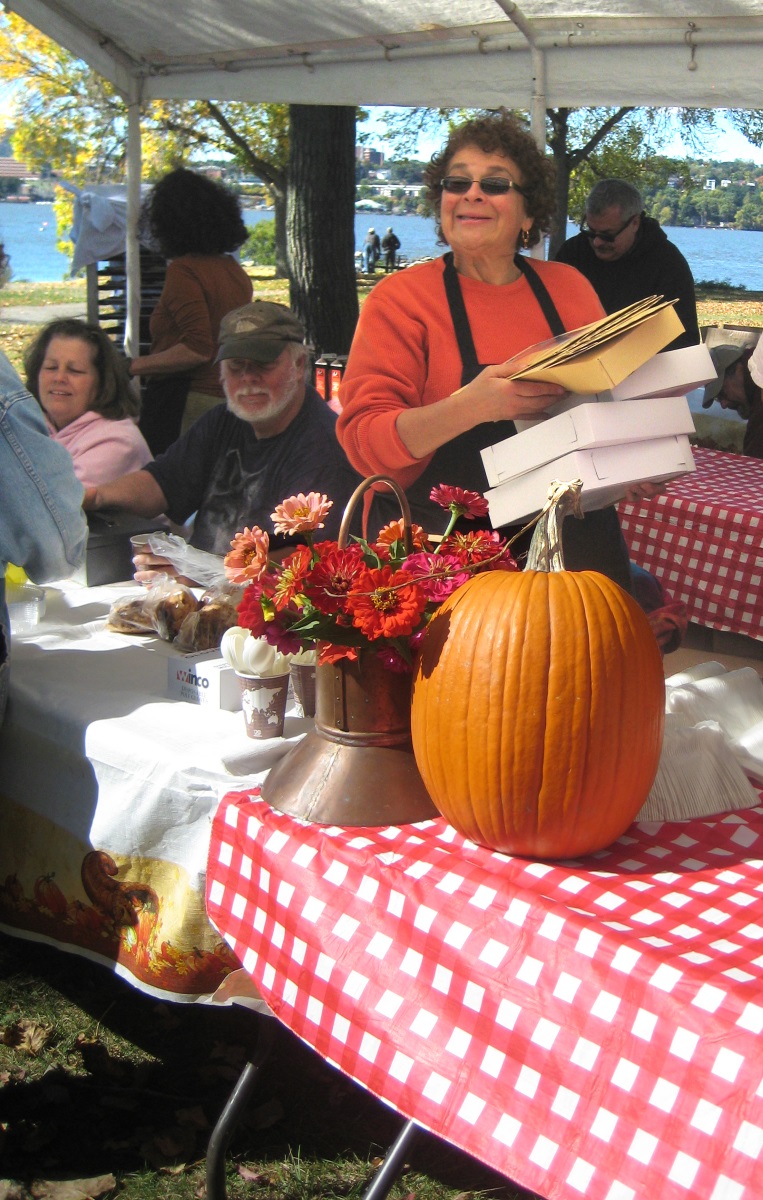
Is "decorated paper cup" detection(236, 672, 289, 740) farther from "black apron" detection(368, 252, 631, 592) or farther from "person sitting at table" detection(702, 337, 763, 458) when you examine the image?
"person sitting at table" detection(702, 337, 763, 458)

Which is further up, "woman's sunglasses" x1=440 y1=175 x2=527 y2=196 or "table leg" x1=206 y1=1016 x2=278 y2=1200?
"woman's sunglasses" x1=440 y1=175 x2=527 y2=196

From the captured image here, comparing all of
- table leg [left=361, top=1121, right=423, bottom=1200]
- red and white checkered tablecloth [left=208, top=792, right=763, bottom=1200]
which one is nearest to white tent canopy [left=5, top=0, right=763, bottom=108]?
red and white checkered tablecloth [left=208, top=792, right=763, bottom=1200]

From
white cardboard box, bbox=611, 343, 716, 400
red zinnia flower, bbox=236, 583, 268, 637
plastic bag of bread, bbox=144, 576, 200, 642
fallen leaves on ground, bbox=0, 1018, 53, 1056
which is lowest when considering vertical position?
fallen leaves on ground, bbox=0, 1018, 53, 1056

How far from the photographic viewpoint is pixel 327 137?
4.96m

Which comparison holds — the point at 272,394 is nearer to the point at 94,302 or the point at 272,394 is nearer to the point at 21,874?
the point at 21,874

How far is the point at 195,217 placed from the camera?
404 centimetres

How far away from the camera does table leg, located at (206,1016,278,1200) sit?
1564 mm

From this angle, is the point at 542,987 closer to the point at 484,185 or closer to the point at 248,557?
the point at 248,557

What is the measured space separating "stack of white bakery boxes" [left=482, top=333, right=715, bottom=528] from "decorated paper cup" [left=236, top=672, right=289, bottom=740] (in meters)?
0.41

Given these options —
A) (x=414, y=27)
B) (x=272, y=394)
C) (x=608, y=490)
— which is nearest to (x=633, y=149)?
(x=414, y=27)

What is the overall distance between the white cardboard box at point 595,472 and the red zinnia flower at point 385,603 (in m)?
0.46

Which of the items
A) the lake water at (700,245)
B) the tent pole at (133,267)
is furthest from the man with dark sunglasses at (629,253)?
the tent pole at (133,267)

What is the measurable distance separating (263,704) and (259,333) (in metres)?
1.55

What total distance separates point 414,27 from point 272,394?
1.23 metres
